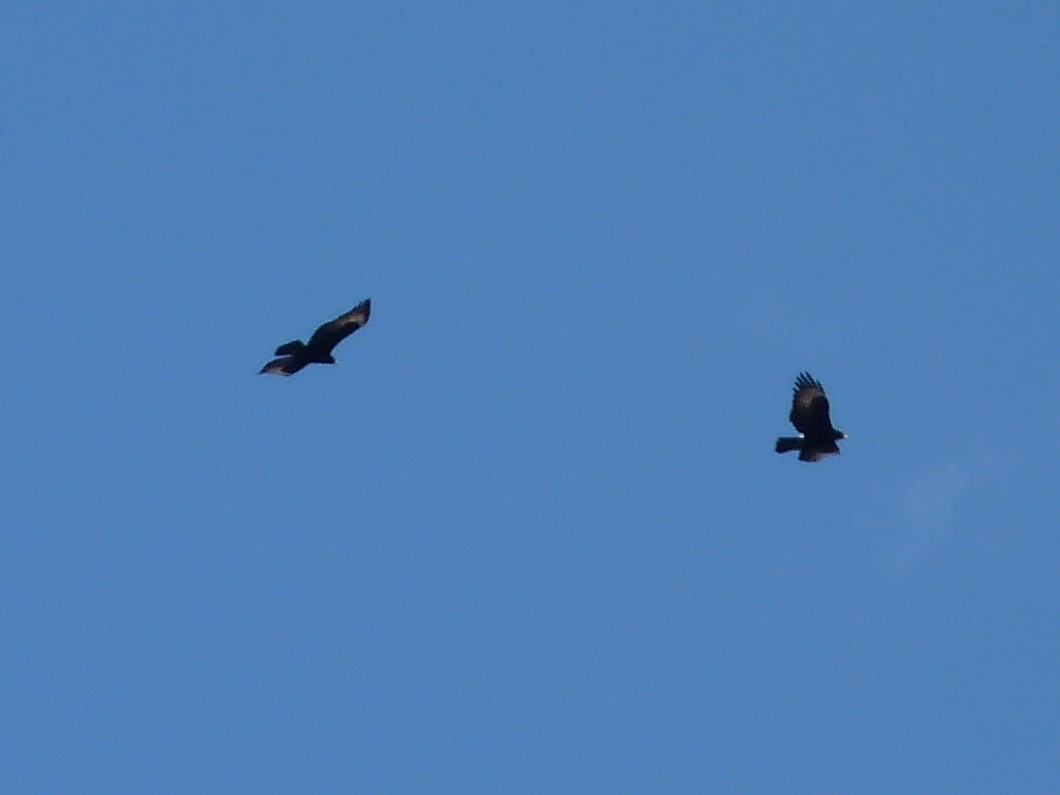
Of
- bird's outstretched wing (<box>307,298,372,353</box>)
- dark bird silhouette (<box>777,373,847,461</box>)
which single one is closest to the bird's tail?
dark bird silhouette (<box>777,373,847,461</box>)

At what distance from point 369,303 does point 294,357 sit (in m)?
1.69

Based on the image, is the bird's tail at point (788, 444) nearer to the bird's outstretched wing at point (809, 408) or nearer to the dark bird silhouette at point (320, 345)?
the bird's outstretched wing at point (809, 408)

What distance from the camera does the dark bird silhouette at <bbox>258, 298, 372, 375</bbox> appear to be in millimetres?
37969

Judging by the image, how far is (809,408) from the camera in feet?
127

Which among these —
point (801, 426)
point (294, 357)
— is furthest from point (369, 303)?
point (801, 426)

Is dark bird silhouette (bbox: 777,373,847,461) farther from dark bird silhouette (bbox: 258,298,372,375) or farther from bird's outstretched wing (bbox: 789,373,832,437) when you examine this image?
dark bird silhouette (bbox: 258,298,372,375)

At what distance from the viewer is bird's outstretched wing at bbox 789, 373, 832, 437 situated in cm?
3850

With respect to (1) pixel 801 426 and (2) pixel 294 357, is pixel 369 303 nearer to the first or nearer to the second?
(2) pixel 294 357

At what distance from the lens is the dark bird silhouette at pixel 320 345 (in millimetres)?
37969

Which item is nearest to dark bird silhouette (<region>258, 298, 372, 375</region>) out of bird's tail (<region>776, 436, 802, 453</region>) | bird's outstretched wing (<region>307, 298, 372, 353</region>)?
bird's outstretched wing (<region>307, 298, 372, 353</region>)

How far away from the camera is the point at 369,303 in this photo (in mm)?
38469

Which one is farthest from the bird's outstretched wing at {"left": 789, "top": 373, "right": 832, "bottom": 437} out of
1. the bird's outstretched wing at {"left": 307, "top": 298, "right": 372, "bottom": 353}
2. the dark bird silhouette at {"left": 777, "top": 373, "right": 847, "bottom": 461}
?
the bird's outstretched wing at {"left": 307, "top": 298, "right": 372, "bottom": 353}

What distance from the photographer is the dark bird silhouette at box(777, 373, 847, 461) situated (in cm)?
3853

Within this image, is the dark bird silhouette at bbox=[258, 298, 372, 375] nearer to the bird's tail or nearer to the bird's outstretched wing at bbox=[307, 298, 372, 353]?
the bird's outstretched wing at bbox=[307, 298, 372, 353]
